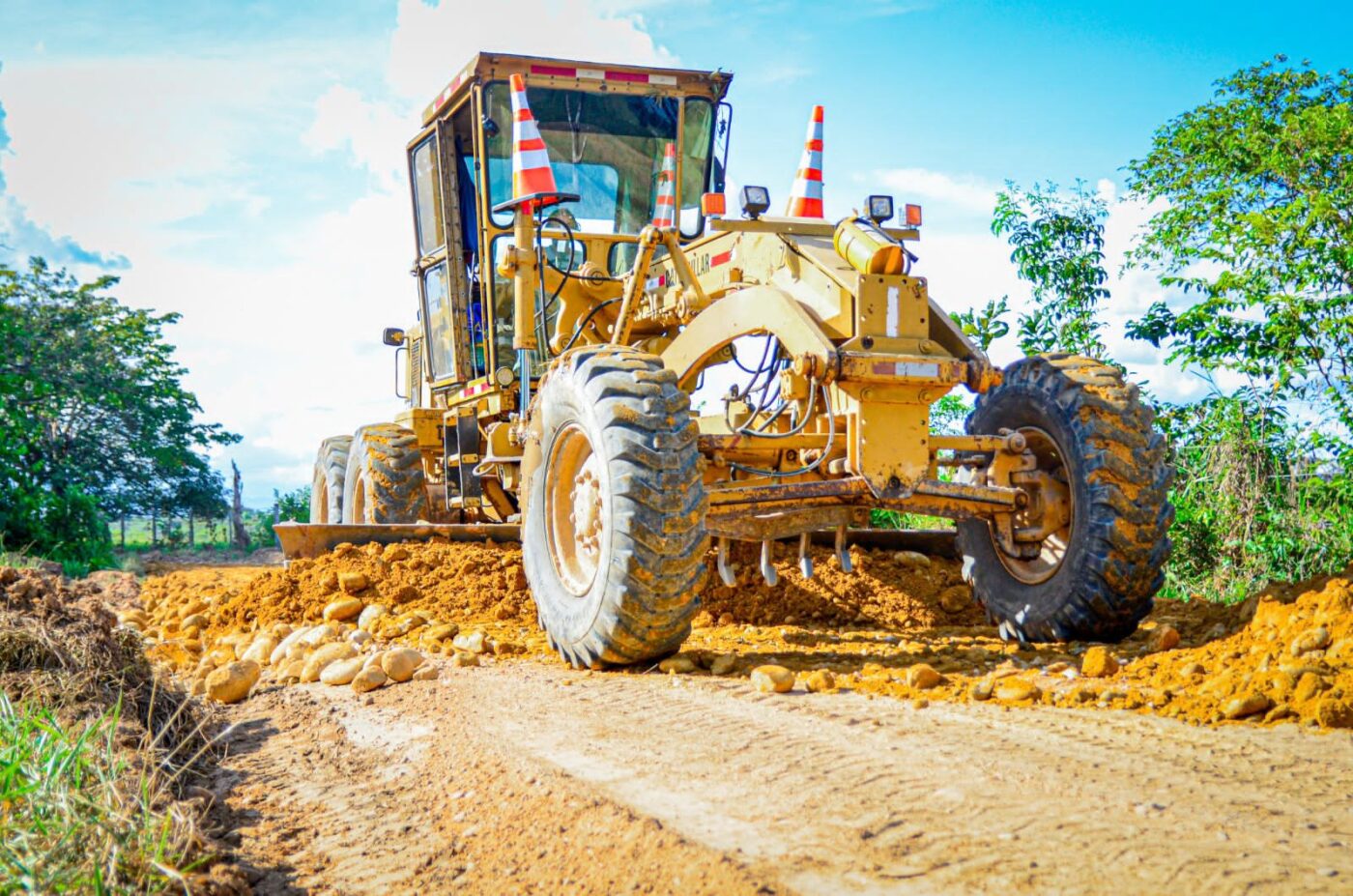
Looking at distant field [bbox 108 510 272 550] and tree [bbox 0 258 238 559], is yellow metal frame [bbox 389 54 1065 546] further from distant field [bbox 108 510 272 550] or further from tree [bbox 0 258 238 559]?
distant field [bbox 108 510 272 550]

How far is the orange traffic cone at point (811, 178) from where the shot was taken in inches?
296

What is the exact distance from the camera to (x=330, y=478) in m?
11.1

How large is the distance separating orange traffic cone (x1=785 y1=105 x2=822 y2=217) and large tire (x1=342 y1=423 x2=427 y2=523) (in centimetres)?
378

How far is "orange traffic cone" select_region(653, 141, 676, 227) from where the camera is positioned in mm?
8398

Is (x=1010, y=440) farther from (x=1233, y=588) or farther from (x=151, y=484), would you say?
(x=151, y=484)

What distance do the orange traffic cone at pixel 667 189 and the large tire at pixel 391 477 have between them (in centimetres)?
280

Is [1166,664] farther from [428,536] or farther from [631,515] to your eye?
[428,536]

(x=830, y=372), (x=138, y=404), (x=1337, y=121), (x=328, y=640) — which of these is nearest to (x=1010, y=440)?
(x=830, y=372)

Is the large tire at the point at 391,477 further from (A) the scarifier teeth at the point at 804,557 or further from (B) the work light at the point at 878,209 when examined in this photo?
(B) the work light at the point at 878,209

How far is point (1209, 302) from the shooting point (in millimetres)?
9375

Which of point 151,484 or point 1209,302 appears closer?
point 1209,302

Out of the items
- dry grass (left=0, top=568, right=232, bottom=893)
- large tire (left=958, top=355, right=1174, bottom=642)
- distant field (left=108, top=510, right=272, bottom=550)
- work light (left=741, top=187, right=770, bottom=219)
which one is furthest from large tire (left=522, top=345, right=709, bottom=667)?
distant field (left=108, top=510, right=272, bottom=550)

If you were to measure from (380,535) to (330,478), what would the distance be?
3.51m

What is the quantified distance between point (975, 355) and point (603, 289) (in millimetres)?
2963
